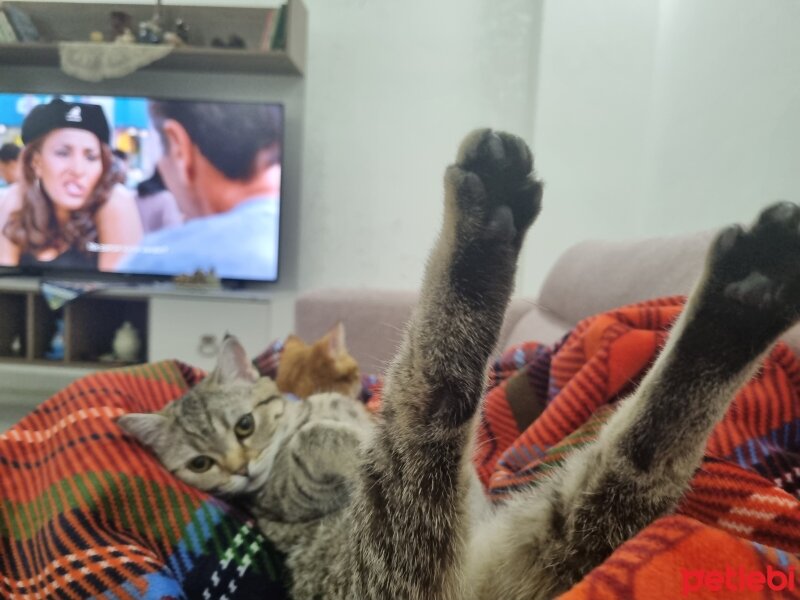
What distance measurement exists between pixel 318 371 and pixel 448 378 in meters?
0.68

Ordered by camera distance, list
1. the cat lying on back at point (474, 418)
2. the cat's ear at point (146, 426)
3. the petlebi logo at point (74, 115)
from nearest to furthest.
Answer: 1. the cat lying on back at point (474, 418)
2. the cat's ear at point (146, 426)
3. the petlebi logo at point (74, 115)

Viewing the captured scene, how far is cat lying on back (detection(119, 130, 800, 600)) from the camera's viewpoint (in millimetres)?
463

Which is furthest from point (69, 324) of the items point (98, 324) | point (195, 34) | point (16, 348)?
point (195, 34)

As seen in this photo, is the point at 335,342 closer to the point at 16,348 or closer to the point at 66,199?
the point at 66,199

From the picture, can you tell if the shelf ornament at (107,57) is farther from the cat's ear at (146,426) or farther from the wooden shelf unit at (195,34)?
the cat's ear at (146,426)

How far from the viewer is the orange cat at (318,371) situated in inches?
45.6

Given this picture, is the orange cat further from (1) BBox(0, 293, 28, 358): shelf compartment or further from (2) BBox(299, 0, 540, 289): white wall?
(1) BBox(0, 293, 28, 358): shelf compartment

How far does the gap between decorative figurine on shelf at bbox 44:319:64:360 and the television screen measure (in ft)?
1.01

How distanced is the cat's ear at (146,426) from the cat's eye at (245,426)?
0.12 meters

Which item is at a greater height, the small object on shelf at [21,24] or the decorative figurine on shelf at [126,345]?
the small object on shelf at [21,24]

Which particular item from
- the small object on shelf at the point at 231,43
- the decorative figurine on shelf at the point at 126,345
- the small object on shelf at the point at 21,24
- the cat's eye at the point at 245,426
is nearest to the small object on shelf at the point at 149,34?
the small object on shelf at the point at 231,43

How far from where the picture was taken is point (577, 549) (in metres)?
0.51

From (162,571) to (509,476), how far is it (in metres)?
0.40

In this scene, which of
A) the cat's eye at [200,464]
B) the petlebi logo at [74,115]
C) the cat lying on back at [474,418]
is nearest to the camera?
the cat lying on back at [474,418]
